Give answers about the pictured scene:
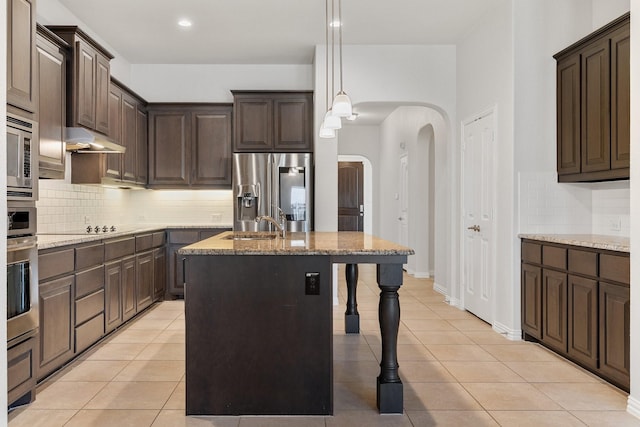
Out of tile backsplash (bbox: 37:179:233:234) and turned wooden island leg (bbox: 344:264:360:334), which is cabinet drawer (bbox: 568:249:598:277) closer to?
turned wooden island leg (bbox: 344:264:360:334)

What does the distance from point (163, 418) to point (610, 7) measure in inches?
169

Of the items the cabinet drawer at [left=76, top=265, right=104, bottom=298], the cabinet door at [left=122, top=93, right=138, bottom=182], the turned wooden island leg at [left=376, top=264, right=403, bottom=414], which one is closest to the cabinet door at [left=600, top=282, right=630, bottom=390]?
the turned wooden island leg at [left=376, top=264, right=403, bottom=414]

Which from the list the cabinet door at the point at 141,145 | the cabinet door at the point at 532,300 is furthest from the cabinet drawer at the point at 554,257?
the cabinet door at the point at 141,145

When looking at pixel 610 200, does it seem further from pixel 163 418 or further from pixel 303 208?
pixel 163 418

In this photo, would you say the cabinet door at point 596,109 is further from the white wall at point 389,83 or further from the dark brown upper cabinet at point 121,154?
the dark brown upper cabinet at point 121,154

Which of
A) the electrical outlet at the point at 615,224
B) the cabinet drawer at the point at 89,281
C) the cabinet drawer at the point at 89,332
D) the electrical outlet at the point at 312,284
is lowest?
the cabinet drawer at the point at 89,332

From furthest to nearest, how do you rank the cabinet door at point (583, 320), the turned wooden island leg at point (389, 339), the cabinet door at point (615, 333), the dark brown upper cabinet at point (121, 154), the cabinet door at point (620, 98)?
the dark brown upper cabinet at point (121, 154)
the cabinet door at point (620, 98)
the cabinet door at point (583, 320)
the cabinet door at point (615, 333)
the turned wooden island leg at point (389, 339)

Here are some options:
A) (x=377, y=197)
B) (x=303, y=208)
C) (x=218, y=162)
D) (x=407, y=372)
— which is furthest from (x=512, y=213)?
(x=377, y=197)

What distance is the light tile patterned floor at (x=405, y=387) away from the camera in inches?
101

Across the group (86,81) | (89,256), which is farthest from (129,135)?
(89,256)

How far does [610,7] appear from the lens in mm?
3857

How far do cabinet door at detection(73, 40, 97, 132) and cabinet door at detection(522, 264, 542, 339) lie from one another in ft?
12.4

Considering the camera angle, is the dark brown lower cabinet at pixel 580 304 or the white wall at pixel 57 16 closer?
the dark brown lower cabinet at pixel 580 304

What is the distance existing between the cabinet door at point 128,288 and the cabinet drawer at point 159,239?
25.6 inches
